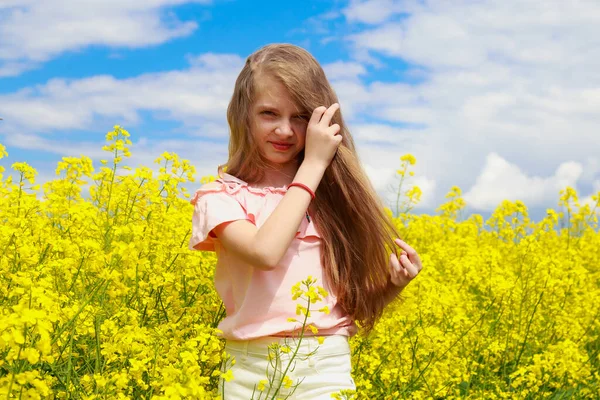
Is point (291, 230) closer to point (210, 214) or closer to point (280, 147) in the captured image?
point (210, 214)

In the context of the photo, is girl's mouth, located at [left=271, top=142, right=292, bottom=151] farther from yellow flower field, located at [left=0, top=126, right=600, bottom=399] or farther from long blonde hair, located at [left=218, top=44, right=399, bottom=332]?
yellow flower field, located at [left=0, top=126, right=600, bottom=399]

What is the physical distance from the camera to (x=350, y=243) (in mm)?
2754

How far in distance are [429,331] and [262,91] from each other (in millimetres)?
1456

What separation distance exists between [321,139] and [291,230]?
0.36 m

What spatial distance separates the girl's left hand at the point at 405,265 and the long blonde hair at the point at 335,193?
0.15m

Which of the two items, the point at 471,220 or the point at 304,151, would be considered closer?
the point at 304,151

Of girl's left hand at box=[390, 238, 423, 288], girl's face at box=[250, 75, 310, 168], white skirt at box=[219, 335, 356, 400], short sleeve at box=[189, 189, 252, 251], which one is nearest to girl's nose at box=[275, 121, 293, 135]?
girl's face at box=[250, 75, 310, 168]

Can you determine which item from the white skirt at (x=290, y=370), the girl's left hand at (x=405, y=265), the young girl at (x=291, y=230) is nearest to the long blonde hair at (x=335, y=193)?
the young girl at (x=291, y=230)

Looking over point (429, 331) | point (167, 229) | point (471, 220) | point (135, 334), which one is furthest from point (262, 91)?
point (471, 220)

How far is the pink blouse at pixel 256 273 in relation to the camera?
7.95 feet

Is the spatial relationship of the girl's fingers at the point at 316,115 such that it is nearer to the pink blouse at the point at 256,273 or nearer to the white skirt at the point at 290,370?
the pink blouse at the point at 256,273

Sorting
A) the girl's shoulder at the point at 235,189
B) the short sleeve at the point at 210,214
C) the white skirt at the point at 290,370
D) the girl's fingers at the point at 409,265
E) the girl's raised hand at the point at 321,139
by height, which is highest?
the girl's raised hand at the point at 321,139

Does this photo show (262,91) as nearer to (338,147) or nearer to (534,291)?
(338,147)

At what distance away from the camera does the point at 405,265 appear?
103 inches
